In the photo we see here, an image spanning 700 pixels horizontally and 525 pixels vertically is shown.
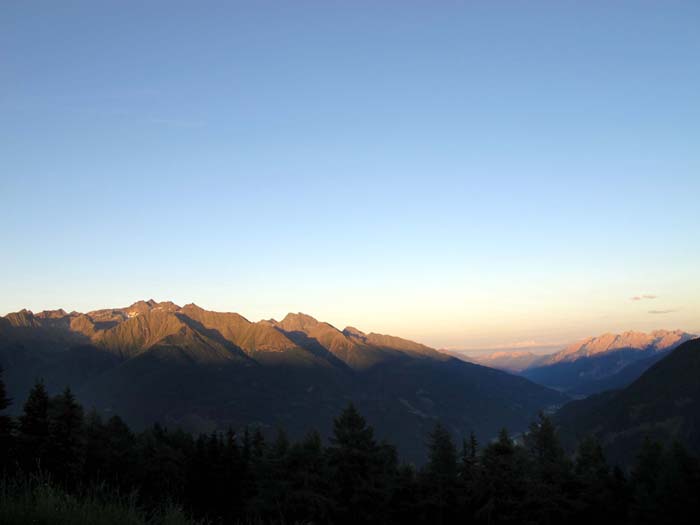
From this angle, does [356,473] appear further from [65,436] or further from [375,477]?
[65,436]

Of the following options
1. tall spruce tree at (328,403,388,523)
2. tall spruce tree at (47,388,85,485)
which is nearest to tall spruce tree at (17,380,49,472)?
tall spruce tree at (47,388,85,485)

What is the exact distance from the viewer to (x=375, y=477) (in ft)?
159

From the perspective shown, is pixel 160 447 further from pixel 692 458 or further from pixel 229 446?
pixel 692 458

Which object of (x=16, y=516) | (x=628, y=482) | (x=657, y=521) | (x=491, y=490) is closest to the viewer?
(x=16, y=516)

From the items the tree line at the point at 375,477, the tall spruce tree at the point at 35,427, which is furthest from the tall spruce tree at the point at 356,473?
the tall spruce tree at the point at 35,427

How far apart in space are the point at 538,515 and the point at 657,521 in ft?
44.0

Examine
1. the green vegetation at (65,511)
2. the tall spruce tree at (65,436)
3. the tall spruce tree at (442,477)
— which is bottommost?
the tall spruce tree at (442,477)

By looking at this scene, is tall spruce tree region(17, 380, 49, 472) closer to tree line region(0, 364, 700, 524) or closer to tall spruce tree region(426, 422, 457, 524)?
tree line region(0, 364, 700, 524)

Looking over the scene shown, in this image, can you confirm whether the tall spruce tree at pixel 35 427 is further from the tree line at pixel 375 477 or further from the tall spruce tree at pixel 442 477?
the tall spruce tree at pixel 442 477

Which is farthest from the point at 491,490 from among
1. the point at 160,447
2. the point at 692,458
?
the point at 160,447

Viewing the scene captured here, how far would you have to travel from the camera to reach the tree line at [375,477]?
47.6 metres

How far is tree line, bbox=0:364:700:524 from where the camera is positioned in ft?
156

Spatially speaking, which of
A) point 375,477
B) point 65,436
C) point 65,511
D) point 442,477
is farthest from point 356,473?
point 65,511

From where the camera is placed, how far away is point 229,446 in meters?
65.2
